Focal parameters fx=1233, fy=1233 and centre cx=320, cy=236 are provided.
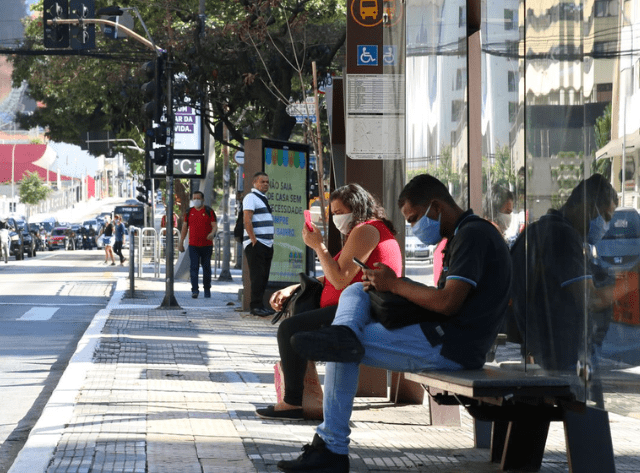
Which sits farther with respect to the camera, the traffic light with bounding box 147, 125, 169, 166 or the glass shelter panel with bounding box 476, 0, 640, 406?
the traffic light with bounding box 147, 125, 169, 166

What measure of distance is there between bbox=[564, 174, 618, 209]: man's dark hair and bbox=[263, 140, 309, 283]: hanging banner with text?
11790 millimetres

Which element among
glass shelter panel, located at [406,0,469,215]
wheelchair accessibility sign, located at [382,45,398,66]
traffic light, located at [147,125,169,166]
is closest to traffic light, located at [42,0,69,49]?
traffic light, located at [147,125,169,166]

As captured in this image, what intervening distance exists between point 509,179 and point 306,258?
37.8ft

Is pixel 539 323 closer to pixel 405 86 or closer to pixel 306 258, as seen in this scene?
pixel 405 86

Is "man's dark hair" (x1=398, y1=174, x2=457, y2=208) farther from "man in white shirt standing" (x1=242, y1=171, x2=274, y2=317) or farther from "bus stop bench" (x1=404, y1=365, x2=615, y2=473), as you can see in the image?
"man in white shirt standing" (x1=242, y1=171, x2=274, y2=317)

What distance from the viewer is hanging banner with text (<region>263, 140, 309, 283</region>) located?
16.9 meters

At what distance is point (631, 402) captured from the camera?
15.4ft

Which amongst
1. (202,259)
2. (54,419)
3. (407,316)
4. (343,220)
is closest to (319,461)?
(407,316)

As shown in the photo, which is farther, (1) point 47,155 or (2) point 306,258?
(1) point 47,155

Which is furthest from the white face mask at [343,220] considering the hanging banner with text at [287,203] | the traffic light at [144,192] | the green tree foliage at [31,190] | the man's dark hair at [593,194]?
the green tree foliage at [31,190]

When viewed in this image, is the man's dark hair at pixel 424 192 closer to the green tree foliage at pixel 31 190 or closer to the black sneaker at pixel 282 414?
the black sneaker at pixel 282 414

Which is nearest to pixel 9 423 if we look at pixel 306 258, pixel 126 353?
pixel 126 353

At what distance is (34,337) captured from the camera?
46.4 ft

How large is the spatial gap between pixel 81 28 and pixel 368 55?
16.7 m
